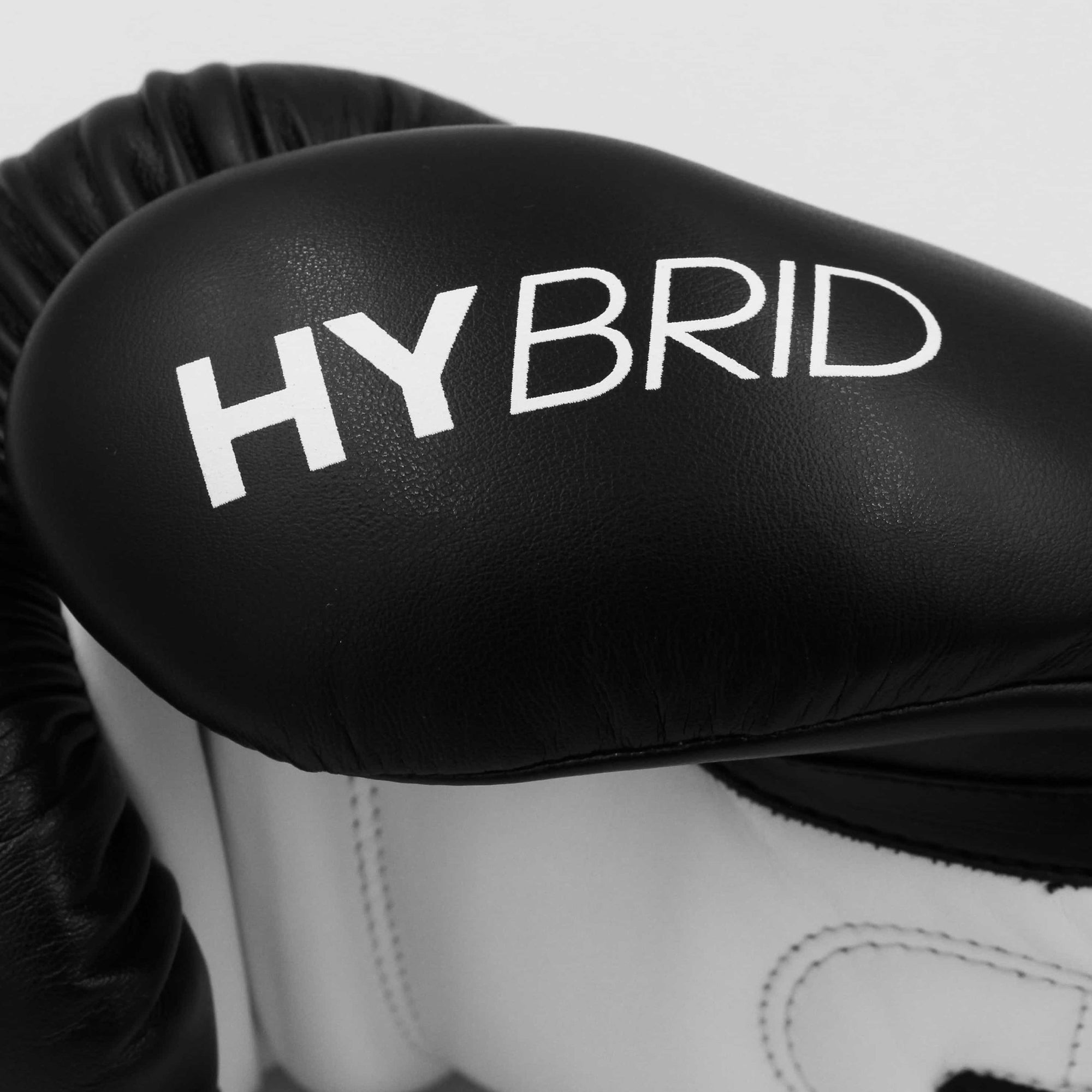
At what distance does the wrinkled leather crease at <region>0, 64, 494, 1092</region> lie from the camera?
Result: 20.7 inches

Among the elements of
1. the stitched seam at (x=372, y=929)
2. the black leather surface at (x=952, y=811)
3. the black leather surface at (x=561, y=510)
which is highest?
the black leather surface at (x=561, y=510)

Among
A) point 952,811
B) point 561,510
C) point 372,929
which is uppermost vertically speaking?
point 561,510

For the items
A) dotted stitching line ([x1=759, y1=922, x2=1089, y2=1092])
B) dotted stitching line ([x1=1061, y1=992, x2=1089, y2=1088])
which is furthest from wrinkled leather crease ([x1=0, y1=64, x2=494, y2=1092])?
dotted stitching line ([x1=1061, y1=992, x2=1089, y2=1088])

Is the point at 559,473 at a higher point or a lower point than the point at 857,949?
higher

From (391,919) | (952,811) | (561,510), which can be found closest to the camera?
(561,510)

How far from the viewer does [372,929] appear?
2.36ft

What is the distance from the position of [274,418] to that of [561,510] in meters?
0.11

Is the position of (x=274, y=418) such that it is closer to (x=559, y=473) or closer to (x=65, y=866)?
(x=559, y=473)

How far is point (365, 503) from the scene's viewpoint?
44 cm

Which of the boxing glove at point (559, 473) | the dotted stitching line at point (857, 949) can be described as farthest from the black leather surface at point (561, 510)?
the dotted stitching line at point (857, 949)

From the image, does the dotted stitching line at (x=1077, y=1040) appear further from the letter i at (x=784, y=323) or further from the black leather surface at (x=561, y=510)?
the letter i at (x=784, y=323)

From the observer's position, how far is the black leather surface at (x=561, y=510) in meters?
0.44

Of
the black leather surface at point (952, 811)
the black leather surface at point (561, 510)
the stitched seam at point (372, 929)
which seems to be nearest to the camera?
the black leather surface at point (561, 510)

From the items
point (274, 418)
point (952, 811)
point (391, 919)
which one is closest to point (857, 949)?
point (952, 811)
